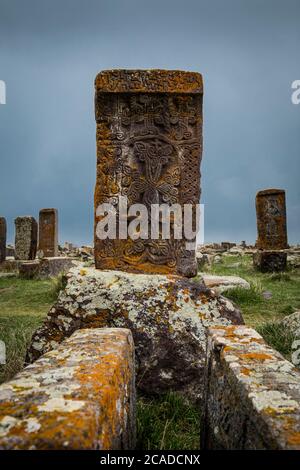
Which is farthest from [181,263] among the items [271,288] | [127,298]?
[271,288]

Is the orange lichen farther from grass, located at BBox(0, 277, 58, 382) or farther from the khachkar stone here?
the khachkar stone

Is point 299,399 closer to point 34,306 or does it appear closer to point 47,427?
point 47,427

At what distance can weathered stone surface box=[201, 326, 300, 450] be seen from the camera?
3.32 ft

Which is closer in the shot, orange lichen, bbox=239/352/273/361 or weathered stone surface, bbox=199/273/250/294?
orange lichen, bbox=239/352/273/361

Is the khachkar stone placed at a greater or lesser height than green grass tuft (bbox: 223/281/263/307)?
greater

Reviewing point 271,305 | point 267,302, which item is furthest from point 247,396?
point 267,302

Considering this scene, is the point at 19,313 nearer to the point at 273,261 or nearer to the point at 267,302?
the point at 267,302

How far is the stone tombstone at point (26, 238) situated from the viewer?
1284 centimetres

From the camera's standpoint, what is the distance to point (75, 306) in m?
2.84

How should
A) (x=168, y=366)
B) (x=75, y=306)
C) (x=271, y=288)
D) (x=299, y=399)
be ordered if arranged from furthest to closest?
(x=271, y=288)
(x=75, y=306)
(x=168, y=366)
(x=299, y=399)

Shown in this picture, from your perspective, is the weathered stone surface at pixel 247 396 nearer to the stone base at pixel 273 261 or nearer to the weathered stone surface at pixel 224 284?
the weathered stone surface at pixel 224 284

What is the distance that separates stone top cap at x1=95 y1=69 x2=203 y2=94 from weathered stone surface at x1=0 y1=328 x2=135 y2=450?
9.16ft

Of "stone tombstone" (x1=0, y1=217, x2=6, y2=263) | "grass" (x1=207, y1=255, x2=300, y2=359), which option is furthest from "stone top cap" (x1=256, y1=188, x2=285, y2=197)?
"stone tombstone" (x1=0, y1=217, x2=6, y2=263)

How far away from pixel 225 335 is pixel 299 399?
646mm
